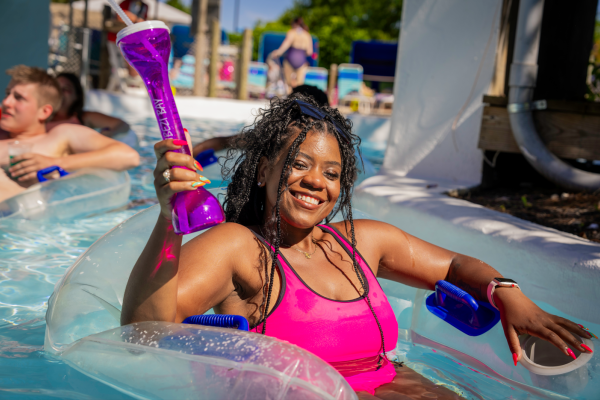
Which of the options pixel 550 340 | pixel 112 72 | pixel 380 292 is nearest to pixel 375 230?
pixel 380 292

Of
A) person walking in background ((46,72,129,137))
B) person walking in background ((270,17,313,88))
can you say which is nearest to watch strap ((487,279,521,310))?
person walking in background ((46,72,129,137))

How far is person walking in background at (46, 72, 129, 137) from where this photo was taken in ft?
18.0

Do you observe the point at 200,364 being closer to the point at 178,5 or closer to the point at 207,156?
the point at 207,156

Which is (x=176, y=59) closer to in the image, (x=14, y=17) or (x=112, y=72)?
(x=112, y=72)

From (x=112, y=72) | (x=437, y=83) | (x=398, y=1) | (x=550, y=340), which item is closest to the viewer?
(x=550, y=340)

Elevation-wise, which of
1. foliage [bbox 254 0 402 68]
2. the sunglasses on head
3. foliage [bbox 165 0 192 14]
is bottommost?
the sunglasses on head

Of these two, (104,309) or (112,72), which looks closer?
(104,309)

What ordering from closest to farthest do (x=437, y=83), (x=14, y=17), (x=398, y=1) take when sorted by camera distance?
(x=437, y=83) → (x=14, y=17) → (x=398, y=1)

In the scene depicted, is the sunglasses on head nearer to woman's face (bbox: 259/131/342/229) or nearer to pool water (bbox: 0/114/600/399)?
woman's face (bbox: 259/131/342/229)

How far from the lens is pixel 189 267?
1.51 meters

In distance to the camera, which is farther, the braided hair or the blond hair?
the blond hair

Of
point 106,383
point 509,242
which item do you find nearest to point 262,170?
point 106,383

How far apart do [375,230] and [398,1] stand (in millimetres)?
32297

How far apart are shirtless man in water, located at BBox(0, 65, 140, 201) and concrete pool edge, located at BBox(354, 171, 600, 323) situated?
2.07 metres
